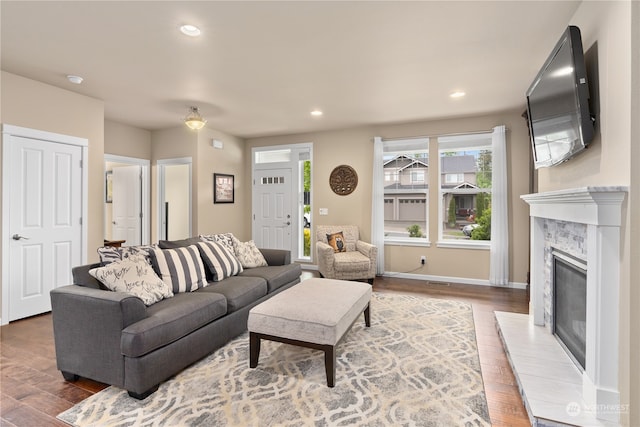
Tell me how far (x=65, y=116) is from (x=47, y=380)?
2.93m

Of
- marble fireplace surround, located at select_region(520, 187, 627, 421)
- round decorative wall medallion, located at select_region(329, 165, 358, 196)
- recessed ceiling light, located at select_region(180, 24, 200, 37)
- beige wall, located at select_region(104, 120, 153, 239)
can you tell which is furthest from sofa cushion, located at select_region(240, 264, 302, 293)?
beige wall, located at select_region(104, 120, 153, 239)

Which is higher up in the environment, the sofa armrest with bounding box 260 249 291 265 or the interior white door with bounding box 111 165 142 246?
the interior white door with bounding box 111 165 142 246

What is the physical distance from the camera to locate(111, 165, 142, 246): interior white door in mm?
5633

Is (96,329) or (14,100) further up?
(14,100)

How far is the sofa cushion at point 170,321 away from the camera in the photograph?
1.85 m

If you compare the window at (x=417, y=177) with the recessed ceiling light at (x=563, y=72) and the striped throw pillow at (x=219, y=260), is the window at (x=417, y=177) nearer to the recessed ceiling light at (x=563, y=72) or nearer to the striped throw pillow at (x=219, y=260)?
the recessed ceiling light at (x=563, y=72)

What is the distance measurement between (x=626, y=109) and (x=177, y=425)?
2.80 metres

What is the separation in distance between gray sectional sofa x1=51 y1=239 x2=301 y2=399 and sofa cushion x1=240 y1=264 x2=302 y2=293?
0.89m

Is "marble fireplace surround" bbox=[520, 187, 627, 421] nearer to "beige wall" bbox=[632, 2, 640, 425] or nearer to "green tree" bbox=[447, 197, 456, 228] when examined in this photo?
"beige wall" bbox=[632, 2, 640, 425]

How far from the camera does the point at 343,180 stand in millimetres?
5508

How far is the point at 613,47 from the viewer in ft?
5.29

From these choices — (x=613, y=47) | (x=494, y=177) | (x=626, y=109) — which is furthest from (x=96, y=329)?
(x=494, y=177)

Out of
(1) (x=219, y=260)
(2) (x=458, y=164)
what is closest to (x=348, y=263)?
(1) (x=219, y=260)

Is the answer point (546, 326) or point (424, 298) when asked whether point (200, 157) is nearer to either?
point (424, 298)
